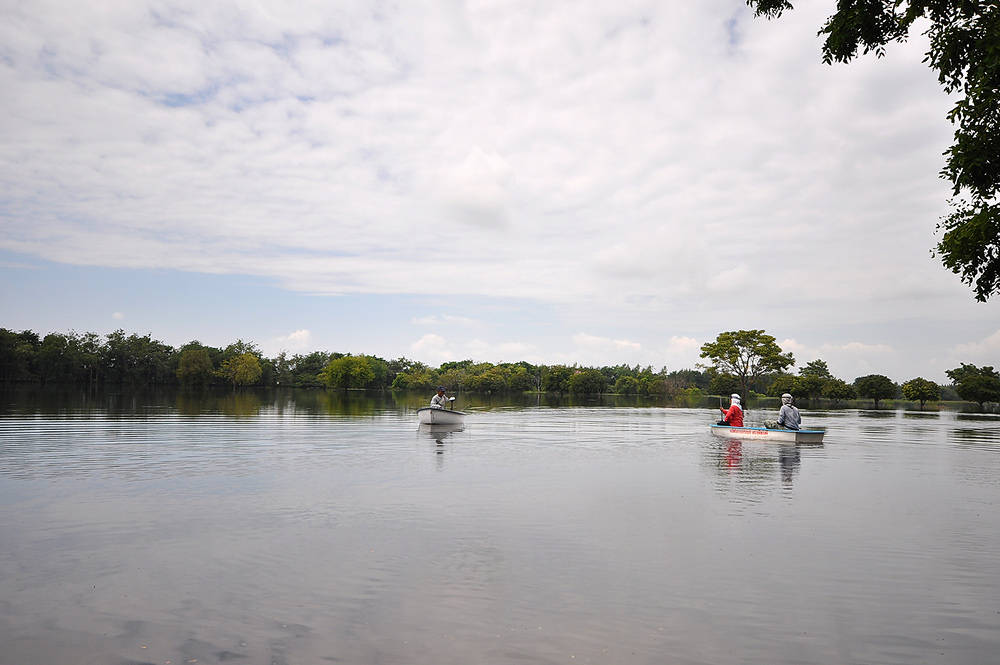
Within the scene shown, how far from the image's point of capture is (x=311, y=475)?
1438cm

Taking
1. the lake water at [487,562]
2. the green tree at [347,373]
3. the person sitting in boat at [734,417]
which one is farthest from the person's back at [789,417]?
the green tree at [347,373]

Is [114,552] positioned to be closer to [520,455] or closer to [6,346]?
[520,455]

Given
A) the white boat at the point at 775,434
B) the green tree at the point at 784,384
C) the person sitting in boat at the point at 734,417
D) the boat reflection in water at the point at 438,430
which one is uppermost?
the green tree at the point at 784,384

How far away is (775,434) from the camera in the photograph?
24469 mm

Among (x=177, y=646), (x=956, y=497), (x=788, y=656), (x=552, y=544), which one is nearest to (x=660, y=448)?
(x=956, y=497)

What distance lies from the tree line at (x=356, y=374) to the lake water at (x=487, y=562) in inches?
2232

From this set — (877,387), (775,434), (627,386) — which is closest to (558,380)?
(627,386)

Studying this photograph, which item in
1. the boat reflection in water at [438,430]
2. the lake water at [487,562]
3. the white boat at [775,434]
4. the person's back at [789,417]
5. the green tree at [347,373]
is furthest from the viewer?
the green tree at [347,373]

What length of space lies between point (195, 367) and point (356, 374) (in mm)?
30025

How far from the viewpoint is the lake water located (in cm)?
553

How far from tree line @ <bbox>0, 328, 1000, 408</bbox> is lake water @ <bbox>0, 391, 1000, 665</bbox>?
186 feet

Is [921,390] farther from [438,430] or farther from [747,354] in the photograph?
[438,430]

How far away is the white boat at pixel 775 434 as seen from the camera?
23.8 m

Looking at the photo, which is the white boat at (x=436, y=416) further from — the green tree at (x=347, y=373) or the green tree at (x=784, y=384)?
the green tree at (x=347, y=373)
